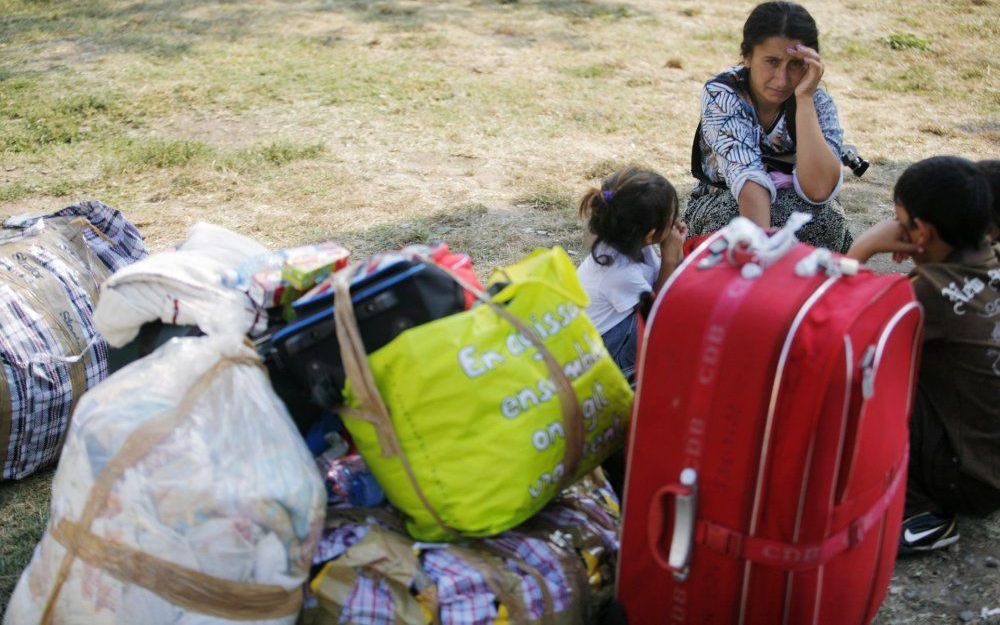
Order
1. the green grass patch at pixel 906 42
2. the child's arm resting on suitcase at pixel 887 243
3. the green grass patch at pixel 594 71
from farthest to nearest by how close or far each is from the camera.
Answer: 1. the green grass patch at pixel 906 42
2. the green grass patch at pixel 594 71
3. the child's arm resting on suitcase at pixel 887 243

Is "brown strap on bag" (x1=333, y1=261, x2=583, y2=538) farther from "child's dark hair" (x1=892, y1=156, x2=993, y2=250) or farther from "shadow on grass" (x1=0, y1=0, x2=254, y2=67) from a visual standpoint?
"shadow on grass" (x1=0, y1=0, x2=254, y2=67)

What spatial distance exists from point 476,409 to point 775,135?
6.60 feet

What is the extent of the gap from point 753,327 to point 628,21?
260 inches

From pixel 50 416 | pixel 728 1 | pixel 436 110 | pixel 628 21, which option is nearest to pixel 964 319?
pixel 50 416

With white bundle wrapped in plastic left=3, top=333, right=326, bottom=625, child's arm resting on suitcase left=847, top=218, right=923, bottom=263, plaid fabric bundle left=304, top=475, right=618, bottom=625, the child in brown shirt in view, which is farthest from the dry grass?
the child in brown shirt

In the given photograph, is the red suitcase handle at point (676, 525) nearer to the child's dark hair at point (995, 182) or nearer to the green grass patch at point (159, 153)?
the child's dark hair at point (995, 182)

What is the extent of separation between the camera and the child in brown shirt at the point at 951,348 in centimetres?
245

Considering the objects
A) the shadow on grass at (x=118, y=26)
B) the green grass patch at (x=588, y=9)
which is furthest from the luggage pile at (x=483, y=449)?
the green grass patch at (x=588, y=9)

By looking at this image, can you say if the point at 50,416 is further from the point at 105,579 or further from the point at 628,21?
the point at 628,21

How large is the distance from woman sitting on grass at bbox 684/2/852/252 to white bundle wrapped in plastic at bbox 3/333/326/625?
80.0 inches

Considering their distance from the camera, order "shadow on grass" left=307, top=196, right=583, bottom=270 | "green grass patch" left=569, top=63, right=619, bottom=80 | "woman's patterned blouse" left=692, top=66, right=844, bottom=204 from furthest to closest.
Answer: "green grass patch" left=569, top=63, right=619, bottom=80 < "shadow on grass" left=307, top=196, right=583, bottom=270 < "woman's patterned blouse" left=692, top=66, right=844, bottom=204

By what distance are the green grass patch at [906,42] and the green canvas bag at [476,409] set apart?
6325 millimetres

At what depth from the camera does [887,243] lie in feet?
8.89

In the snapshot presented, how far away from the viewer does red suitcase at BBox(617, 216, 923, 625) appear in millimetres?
1859
